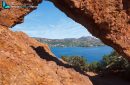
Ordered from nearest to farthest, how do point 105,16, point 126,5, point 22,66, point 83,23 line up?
point 22,66 < point 105,16 < point 126,5 < point 83,23

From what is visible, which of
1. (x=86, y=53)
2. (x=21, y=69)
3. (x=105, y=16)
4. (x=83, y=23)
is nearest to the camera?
(x=21, y=69)

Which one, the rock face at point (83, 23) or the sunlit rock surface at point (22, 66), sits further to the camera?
the rock face at point (83, 23)

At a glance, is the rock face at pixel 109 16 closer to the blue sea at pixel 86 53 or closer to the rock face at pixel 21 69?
the rock face at pixel 21 69

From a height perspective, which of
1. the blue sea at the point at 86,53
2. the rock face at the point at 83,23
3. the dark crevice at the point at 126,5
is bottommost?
the blue sea at the point at 86,53

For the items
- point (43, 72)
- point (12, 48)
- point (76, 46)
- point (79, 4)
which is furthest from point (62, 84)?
point (76, 46)

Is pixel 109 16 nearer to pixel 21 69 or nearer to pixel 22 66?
pixel 22 66

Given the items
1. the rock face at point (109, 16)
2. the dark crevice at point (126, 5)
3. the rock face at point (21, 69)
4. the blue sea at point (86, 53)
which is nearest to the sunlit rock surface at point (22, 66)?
the rock face at point (21, 69)

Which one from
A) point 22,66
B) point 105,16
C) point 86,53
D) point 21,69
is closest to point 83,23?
point 105,16

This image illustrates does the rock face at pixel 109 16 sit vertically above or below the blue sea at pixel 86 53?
above

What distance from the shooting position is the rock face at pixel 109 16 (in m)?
27.8

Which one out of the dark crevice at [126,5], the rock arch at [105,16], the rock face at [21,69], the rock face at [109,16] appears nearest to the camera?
the rock face at [21,69]

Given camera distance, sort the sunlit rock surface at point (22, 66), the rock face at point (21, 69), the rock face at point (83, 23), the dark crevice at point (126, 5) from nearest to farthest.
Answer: the rock face at point (21, 69) < the sunlit rock surface at point (22, 66) < the rock face at point (83, 23) < the dark crevice at point (126, 5)

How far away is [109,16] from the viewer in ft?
92.0

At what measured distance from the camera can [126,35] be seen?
28250 millimetres
